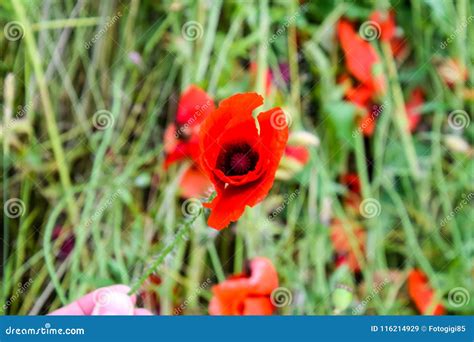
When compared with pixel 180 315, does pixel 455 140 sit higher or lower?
higher

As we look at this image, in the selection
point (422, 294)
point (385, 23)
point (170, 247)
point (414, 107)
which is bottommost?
point (422, 294)

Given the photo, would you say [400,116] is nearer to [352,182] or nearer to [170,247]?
[352,182]

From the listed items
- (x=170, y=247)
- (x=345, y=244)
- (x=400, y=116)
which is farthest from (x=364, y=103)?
(x=170, y=247)

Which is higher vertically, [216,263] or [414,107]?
[414,107]

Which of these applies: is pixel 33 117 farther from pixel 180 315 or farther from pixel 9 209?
pixel 180 315

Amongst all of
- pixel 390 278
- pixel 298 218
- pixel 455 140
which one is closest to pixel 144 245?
pixel 298 218

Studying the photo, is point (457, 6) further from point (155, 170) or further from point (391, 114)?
point (155, 170)

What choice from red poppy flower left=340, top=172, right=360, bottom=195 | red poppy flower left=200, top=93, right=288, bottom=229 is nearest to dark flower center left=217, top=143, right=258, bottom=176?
red poppy flower left=200, top=93, right=288, bottom=229

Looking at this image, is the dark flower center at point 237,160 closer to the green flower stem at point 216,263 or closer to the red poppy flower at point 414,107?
the green flower stem at point 216,263

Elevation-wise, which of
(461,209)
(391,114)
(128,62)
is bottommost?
(461,209)
